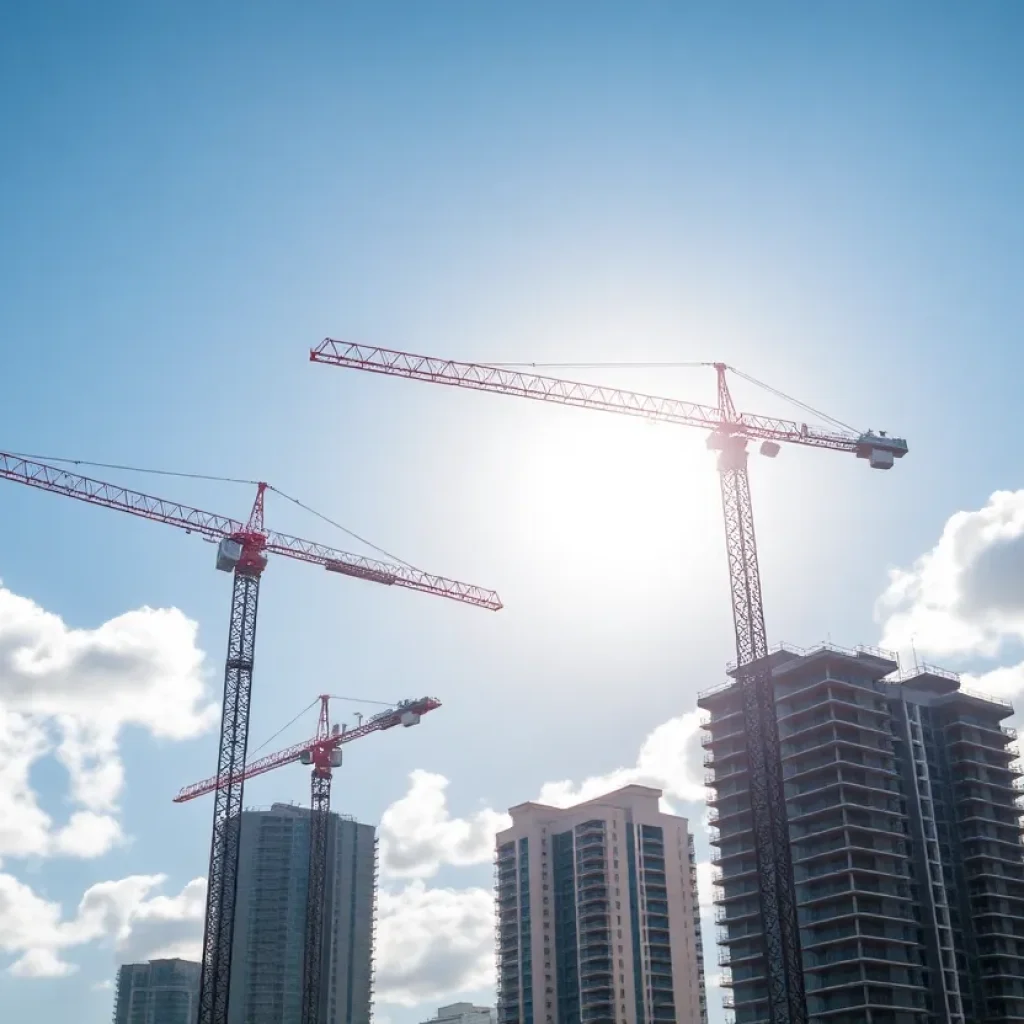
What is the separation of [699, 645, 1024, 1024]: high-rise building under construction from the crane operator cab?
1172 inches

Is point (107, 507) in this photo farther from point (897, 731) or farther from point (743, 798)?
point (897, 731)

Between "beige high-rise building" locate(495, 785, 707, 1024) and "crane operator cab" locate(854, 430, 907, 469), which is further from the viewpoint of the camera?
"beige high-rise building" locate(495, 785, 707, 1024)

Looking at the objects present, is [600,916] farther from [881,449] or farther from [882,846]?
[881,449]

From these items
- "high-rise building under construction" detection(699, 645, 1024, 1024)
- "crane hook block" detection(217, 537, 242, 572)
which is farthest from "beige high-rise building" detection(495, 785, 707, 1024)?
"crane hook block" detection(217, 537, 242, 572)

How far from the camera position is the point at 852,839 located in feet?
394

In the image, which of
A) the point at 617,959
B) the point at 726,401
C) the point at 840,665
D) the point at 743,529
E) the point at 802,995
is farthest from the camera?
the point at 617,959

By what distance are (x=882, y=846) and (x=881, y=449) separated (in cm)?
4108

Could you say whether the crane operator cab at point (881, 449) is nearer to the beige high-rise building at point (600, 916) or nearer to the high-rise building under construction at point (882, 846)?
the high-rise building under construction at point (882, 846)

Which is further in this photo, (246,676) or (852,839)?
(852,839)

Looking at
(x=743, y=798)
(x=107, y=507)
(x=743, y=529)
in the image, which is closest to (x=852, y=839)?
(x=743, y=798)

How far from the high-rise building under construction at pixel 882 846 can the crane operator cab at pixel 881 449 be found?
29.8 metres

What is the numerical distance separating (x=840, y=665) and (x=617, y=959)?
63.2 m

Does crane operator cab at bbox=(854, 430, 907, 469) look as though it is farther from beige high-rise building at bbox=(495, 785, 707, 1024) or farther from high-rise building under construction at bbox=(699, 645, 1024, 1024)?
beige high-rise building at bbox=(495, 785, 707, 1024)

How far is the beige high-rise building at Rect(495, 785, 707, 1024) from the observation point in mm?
170375
